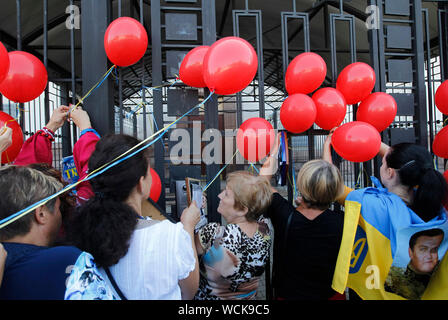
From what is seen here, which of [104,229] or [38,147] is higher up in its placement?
[38,147]

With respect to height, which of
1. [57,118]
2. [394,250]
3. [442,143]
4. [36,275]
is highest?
[57,118]

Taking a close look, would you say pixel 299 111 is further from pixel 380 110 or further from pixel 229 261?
pixel 229 261

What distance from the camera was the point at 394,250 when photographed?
1.32 meters

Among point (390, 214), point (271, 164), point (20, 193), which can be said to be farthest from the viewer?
point (271, 164)

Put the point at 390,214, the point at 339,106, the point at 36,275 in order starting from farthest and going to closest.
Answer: the point at 339,106 < the point at 390,214 < the point at 36,275

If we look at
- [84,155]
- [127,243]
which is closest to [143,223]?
[127,243]

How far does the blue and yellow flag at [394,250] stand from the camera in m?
1.31

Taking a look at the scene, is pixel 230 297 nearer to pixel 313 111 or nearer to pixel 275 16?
pixel 313 111

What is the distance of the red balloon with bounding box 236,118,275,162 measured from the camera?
2115mm

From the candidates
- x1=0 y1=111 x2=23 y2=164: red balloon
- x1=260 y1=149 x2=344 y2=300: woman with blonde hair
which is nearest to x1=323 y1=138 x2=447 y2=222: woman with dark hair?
x1=260 y1=149 x2=344 y2=300: woman with blonde hair

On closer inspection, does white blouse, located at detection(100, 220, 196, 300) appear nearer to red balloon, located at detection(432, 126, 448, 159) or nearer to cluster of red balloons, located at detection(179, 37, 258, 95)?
cluster of red balloons, located at detection(179, 37, 258, 95)

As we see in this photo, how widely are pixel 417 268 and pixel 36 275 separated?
170cm

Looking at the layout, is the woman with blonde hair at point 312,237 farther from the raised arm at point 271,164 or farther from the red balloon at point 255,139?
the red balloon at point 255,139

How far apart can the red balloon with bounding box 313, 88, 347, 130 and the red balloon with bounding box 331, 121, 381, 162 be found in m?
0.24
